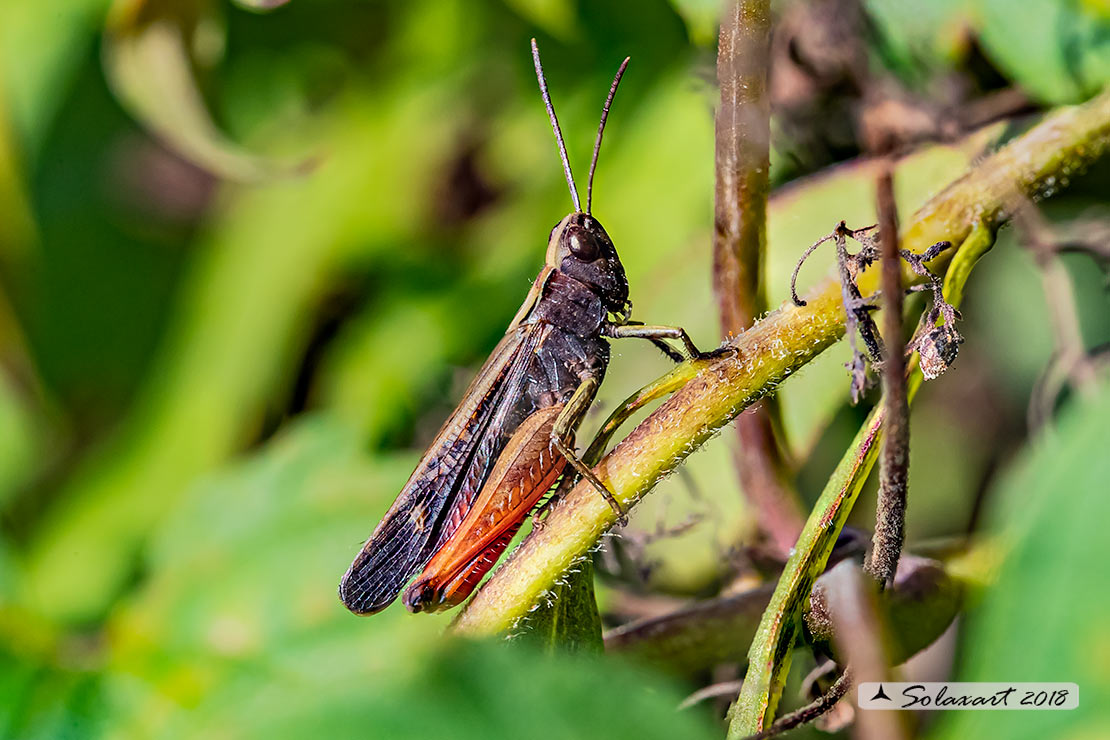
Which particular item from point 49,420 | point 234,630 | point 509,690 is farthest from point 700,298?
point 49,420

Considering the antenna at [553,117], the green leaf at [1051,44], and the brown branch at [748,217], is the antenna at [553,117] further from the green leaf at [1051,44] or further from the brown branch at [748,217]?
the green leaf at [1051,44]

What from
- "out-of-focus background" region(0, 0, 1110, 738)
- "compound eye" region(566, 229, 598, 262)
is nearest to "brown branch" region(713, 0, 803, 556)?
"out-of-focus background" region(0, 0, 1110, 738)

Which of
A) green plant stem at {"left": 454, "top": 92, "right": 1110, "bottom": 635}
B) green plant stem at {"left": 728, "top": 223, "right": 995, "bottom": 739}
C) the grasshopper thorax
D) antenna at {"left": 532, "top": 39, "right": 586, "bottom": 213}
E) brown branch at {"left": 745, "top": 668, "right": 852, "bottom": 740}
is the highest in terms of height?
antenna at {"left": 532, "top": 39, "right": 586, "bottom": 213}

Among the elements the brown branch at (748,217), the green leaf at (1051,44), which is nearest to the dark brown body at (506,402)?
the brown branch at (748,217)

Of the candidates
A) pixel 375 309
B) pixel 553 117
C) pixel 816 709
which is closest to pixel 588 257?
pixel 553 117

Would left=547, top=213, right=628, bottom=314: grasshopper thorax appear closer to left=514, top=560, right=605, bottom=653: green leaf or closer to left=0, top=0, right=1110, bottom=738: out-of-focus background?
left=0, top=0, right=1110, bottom=738: out-of-focus background

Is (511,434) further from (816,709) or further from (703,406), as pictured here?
(816,709)

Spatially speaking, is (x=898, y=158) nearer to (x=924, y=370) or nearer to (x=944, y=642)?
(x=924, y=370)
